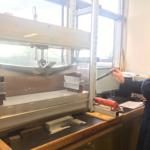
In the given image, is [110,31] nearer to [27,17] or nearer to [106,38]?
[106,38]

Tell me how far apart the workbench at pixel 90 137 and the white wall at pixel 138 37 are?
4.46ft

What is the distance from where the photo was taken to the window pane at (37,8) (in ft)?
5.87

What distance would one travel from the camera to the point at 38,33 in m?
1.16

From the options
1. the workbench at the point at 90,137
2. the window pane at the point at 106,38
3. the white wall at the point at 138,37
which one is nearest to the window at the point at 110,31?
the window pane at the point at 106,38

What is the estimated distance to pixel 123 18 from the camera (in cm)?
326

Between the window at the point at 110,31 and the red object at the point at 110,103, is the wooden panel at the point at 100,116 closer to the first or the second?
the red object at the point at 110,103

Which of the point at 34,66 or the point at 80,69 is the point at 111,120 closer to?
the point at 80,69

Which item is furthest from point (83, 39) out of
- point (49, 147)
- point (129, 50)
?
point (129, 50)

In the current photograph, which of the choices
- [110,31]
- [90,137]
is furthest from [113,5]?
[90,137]

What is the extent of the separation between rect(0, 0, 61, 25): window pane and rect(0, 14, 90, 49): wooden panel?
0.36 meters

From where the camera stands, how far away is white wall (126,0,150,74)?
120 inches

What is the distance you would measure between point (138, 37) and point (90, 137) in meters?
2.32

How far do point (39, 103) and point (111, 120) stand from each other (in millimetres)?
578

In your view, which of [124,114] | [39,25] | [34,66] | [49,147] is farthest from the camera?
[124,114]
